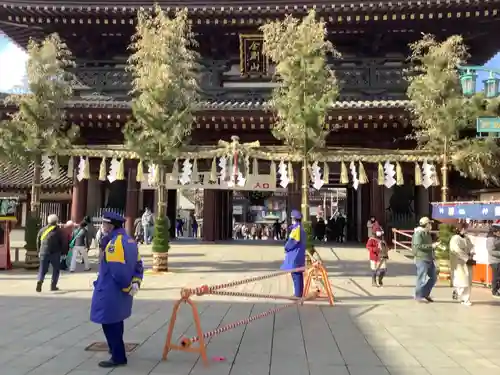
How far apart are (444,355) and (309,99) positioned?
7.11m

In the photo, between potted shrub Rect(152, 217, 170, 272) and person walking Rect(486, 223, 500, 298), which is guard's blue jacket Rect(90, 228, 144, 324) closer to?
potted shrub Rect(152, 217, 170, 272)

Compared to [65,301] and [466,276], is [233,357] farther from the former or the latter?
[466,276]

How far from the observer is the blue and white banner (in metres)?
10.3

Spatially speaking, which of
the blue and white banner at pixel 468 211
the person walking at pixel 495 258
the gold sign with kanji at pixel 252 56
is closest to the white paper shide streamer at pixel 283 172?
the blue and white banner at pixel 468 211

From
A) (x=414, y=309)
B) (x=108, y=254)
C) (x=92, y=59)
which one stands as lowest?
(x=414, y=309)

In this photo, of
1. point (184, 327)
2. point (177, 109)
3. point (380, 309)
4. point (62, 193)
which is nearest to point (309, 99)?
point (177, 109)

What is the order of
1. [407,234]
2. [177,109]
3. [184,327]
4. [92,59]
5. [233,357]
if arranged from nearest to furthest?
[233,357], [184,327], [177,109], [407,234], [92,59]

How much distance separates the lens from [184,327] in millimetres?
7281

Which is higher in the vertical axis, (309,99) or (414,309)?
(309,99)

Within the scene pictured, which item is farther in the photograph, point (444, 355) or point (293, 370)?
point (444, 355)

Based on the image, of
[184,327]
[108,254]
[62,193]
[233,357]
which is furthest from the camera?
[62,193]

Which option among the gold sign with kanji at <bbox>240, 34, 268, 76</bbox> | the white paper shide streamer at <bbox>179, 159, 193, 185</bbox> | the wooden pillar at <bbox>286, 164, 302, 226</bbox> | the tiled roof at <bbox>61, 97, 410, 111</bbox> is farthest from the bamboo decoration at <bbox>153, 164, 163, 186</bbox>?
the gold sign with kanji at <bbox>240, 34, 268, 76</bbox>

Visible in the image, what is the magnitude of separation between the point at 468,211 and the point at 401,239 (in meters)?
8.51

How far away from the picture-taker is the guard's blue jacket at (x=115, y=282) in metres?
5.17
